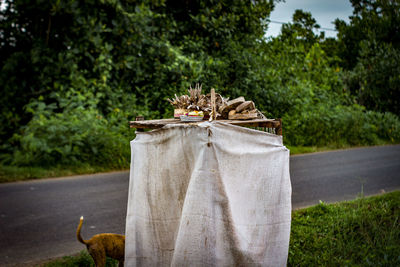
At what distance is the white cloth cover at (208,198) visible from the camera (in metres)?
2.50

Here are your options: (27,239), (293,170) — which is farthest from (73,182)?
(293,170)

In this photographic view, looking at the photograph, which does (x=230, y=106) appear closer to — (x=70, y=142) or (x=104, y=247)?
(x=104, y=247)

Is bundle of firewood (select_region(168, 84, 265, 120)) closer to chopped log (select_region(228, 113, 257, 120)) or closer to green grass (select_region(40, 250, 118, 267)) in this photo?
chopped log (select_region(228, 113, 257, 120))

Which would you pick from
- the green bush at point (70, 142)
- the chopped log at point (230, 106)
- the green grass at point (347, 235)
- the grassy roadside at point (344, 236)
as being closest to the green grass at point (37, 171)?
the green bush at point (70, 142)

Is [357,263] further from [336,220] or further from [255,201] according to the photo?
[255,201]

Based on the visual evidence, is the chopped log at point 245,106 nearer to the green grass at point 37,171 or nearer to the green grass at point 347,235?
the green grass at point 347,235

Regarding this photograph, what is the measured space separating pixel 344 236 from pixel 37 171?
17.1ft

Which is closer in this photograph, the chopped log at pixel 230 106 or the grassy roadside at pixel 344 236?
the chopped log at pixel 230 106

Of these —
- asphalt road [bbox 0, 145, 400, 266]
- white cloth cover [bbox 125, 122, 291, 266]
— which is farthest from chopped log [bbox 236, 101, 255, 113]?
asphalt road [bbox 0, 145, 400, 266]

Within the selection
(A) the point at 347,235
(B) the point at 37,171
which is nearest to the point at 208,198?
(A) the point at 347,235

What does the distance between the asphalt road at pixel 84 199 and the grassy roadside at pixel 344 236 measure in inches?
24.1

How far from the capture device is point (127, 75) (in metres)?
9.71

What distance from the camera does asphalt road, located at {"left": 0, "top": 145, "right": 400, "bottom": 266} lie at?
12.8 ft

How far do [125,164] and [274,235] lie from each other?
207 inches
